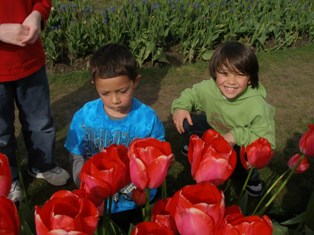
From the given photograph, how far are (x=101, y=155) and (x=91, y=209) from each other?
16 cm

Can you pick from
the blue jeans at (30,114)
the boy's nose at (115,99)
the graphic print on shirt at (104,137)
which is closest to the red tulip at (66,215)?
the boy's nose at (115,99)

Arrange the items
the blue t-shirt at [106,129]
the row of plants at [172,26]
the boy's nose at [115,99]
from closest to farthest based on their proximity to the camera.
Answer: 1. the boy's nose at [115,99]
2. the blue t-shirt at [106,129]
3. the row of plants at [172,26]

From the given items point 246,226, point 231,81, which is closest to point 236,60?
point 231,81

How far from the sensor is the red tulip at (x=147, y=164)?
74 cm

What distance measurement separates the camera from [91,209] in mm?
614

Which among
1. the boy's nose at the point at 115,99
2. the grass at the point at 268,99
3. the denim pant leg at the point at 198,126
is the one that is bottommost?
the grass at the point at 268,99

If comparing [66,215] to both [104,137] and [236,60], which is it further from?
[236,60]

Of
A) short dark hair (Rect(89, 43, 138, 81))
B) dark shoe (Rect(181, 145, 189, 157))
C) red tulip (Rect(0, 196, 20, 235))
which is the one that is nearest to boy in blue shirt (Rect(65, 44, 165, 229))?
short dark hair (Rect(89, 43, 138, 81))

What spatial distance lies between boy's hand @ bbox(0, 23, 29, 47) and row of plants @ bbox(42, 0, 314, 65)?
2137 millimetres

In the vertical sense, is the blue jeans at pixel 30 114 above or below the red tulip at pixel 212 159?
below

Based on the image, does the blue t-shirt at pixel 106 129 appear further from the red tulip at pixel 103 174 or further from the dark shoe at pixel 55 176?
the red tulip at pixel 103 174

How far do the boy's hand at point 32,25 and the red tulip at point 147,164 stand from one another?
4.18ft

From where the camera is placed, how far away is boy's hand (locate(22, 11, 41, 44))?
5.98 ft

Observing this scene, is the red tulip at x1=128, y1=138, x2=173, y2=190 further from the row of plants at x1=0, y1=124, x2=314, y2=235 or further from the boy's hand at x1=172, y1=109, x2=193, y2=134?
the boy's hand at x1=172, y1=109, x2=193, y2=134
